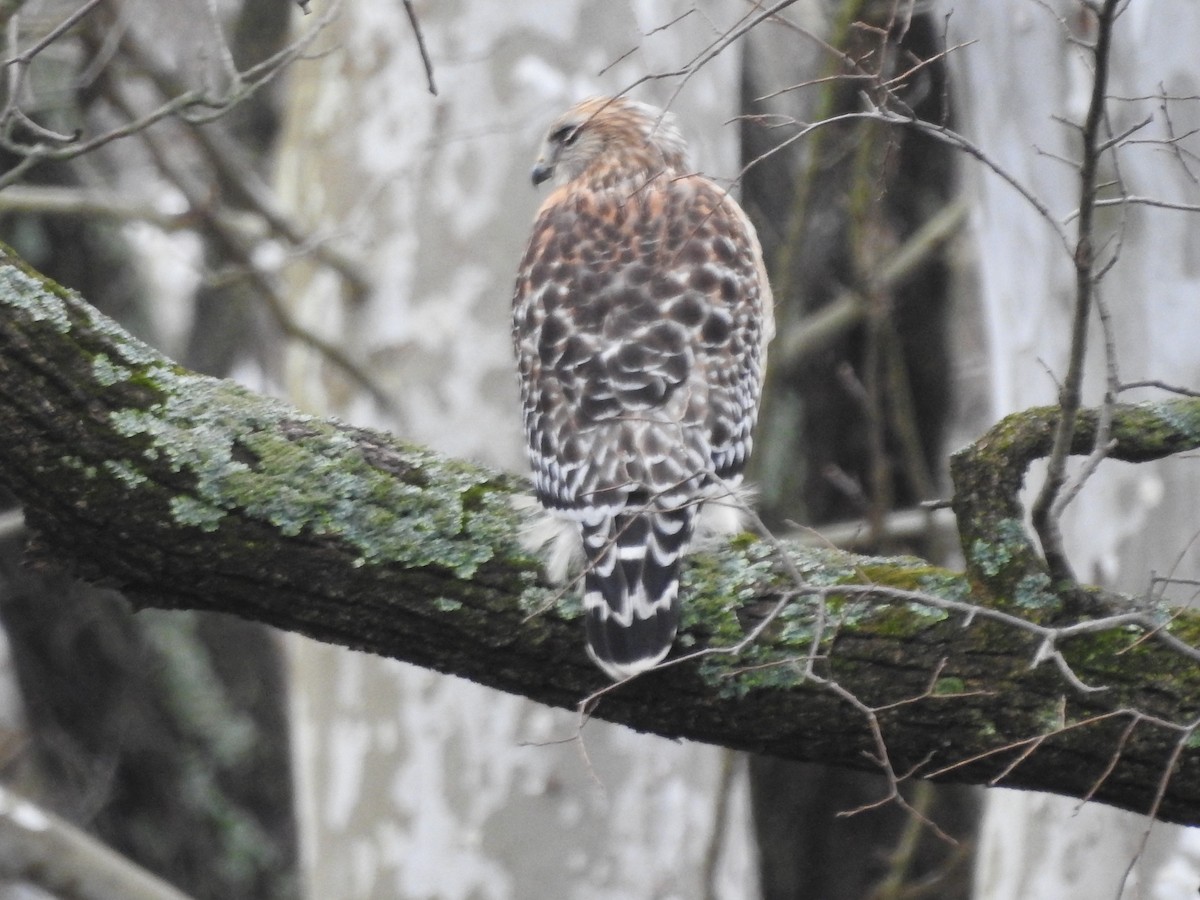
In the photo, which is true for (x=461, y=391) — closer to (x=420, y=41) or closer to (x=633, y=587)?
(x=633, y=587)

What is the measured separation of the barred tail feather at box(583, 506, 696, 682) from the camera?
121 inches

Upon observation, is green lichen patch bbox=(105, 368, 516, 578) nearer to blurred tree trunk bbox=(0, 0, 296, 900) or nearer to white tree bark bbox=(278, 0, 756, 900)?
white tree bark bbox=(278, 0, 756, 900)

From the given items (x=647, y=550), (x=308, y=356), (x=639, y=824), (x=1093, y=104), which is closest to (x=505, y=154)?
(x=308, y=356)

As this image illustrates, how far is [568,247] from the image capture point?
4.48 metres

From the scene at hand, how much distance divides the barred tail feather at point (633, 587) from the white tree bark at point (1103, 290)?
2.32 metres

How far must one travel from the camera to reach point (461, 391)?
6645 mm

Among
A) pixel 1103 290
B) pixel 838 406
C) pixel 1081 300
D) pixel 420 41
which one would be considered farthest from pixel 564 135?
pixel 838 406

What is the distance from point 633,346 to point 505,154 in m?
2.84

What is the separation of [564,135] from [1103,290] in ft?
6.13

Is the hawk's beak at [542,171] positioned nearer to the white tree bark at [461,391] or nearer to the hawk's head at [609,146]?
the hawk's head at [609,146]

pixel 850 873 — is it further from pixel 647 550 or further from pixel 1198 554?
pixel 647 550

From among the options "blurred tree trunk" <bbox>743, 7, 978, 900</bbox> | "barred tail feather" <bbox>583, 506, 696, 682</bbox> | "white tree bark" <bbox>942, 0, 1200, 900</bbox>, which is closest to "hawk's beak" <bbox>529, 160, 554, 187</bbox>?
"white tree bark" <bbox>942, 0, 1200, 900</bbox>

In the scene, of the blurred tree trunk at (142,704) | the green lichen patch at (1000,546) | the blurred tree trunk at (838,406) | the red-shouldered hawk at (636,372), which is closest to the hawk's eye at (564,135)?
the red-shouldered hawk at (636,372)

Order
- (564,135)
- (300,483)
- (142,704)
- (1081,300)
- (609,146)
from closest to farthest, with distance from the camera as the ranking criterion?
(1081,300) → (300,483) → (609,146) → (564,135) → (142,704)
